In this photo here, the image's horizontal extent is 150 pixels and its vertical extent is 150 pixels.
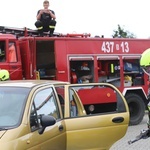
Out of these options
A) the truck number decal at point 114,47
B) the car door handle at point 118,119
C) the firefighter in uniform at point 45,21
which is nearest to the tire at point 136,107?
the truck number decal at point 114,47

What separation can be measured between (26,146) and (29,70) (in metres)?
7.11

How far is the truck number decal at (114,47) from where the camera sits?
→ 42.0ft

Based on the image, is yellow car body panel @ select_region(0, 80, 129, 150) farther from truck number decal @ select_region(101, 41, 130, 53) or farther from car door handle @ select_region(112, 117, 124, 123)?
truck number decal @ select_region(101, 41, 130, 53)

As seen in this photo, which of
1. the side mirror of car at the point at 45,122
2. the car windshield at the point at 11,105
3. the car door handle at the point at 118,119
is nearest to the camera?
the car windshield at the point at 11,105

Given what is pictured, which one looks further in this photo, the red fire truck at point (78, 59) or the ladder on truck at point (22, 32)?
the ladder on truck at point (22, 32)

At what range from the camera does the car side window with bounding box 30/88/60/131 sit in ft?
16.6

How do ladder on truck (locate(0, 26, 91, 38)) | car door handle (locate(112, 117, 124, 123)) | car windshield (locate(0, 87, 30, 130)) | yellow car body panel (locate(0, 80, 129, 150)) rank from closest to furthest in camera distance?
1. yellow car body panel (locate(0, 80, 129, 150))
2. car windshield (locate(0, 87, 30, 130))
3. car door handle (locate(112, 117, 124, 123))
4. ladder on truck (locate(0, 26, 91, 38))

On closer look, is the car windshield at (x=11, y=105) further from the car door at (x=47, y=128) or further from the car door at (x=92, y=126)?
the car door at (x=92, y=126)

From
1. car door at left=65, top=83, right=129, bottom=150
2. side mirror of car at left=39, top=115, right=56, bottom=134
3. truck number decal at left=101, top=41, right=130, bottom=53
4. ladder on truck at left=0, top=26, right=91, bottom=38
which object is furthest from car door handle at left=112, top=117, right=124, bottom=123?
ladder on truck at left=0, top=26, right=91, bottom=38

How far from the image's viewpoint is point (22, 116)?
4.95m

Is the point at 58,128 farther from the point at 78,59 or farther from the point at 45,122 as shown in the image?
the point at 78,59

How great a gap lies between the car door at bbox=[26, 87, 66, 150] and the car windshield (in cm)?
14

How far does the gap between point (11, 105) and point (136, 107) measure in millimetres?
8376

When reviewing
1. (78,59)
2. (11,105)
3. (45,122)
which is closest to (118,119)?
(45,122)
